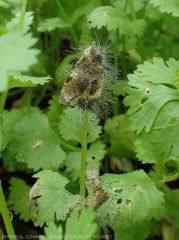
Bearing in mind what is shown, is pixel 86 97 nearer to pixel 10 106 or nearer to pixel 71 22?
pixel 71 22

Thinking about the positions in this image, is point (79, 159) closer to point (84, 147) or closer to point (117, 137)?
point (117, 137)

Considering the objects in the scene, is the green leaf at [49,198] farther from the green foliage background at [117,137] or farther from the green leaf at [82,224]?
the green leaf at [82,224]

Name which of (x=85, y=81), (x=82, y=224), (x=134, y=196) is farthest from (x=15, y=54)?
(x=134, y=196)

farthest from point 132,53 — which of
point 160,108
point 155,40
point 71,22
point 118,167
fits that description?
point 160,108

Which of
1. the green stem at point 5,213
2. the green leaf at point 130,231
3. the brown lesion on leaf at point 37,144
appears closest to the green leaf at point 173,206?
the green leaf at point 130,231

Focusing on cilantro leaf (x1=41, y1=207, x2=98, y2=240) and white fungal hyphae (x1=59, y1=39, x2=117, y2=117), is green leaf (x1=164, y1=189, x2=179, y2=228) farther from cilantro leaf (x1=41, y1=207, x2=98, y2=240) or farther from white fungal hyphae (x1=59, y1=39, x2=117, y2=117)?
cilantro leaf (x1=41, y1=207, x2=98, y2=240)

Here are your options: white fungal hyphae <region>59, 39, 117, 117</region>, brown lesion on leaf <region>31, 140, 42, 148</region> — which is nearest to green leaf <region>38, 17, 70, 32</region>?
brown lesion on leaf <region>31, 140, 42, 148</region>
